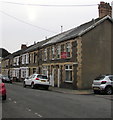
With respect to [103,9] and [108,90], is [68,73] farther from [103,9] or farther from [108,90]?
[103,9]

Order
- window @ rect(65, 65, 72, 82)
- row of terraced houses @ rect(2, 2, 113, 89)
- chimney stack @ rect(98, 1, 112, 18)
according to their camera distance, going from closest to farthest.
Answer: row of terraced houses @ rect(2, 2, 113, 89), window @ rect(65, 65, 72, 82), chimney stack @ rect(98, 1, 112, 18)

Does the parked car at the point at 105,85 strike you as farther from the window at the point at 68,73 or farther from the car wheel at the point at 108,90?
the window at the point at 68,73

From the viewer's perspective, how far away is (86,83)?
80.3ft

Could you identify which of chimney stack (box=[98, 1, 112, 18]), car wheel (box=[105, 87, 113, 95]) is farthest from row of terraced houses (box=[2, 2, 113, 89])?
car wheel (box=[105, 87, 113, 95])

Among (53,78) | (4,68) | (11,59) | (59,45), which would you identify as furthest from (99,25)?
(4,68)

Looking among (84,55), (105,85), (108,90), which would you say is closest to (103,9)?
(84,55)

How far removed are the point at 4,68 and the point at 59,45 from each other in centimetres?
3893

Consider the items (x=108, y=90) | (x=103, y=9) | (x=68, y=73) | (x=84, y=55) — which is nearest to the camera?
(x=108, y=90)

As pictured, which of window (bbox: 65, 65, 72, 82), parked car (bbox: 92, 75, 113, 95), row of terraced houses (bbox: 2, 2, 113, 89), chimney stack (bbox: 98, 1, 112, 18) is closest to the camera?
parked car (bbox: 92, 75, 113, 95)

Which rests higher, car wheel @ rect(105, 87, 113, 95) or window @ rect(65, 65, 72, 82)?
window @ rect(65, 65, 72, 82)

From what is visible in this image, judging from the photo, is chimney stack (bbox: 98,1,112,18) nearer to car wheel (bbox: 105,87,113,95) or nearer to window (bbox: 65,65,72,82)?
window (bbox: 65,65,72,82)

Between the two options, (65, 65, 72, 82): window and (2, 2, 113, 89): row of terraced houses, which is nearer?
(2, 2, 113, 89): row of terraced houses

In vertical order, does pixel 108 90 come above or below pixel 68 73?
below

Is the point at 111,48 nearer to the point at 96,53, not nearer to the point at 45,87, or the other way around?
the point at 96,53
